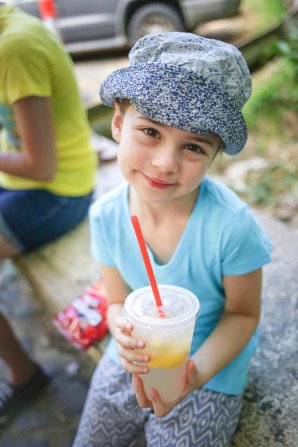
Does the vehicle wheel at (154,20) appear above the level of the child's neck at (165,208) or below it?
below

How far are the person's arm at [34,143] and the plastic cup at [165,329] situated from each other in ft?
3.64

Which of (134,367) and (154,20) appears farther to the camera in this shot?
(154,20)

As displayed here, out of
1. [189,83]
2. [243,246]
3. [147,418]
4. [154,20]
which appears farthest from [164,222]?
[154,20]

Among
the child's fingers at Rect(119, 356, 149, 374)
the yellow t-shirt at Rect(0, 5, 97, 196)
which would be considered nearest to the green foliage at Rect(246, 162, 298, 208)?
the yellow t-shirt at Rect(0, 5, 97, 196)

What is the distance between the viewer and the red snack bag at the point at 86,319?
192cm

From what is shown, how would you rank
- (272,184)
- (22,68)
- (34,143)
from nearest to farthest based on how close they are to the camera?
(22,68) < (34,143) < (272,184)

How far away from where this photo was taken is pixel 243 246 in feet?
3.95

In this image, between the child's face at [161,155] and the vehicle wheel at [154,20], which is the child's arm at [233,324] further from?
the vehicle wheel at [154,20]

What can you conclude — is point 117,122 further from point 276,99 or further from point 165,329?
point 276,99

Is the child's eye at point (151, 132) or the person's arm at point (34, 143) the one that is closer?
the child's eye at point (151, 132)

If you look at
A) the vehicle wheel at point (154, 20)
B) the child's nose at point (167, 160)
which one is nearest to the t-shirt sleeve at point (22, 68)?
the child's nose at point (167, 160)

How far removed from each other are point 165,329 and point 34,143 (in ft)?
4.18

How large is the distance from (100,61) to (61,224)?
526 cm

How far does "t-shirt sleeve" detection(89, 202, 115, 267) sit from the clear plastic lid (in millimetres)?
432
